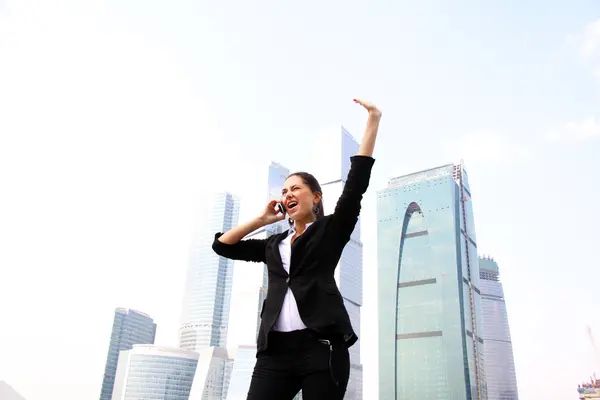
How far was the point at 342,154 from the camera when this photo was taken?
78.4m

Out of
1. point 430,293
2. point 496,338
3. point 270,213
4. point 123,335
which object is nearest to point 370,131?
point 270,213

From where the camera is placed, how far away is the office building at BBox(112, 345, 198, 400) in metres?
69.5

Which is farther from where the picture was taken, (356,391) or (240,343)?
(356,391)

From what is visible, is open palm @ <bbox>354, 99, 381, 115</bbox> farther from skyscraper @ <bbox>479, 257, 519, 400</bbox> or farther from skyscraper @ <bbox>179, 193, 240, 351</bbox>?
skyscraper @ <bbox>479, 257, 519, 400</bbox>

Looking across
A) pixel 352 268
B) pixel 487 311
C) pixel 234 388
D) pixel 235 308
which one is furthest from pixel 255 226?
pixel 487 311

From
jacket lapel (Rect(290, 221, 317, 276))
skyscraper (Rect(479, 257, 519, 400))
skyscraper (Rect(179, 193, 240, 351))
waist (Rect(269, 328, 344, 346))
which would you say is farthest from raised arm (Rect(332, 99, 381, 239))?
skyscraper (Rect(479, 257, 519, 400))

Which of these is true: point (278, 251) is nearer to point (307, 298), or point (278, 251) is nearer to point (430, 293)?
point (307, 298)

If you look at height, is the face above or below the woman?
above

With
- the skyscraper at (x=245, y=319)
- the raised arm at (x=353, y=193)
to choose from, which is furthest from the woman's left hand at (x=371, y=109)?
the skyscraper at (x=245, y=319)

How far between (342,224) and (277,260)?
29 centimetres

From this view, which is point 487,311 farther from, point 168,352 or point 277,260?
point 277,260

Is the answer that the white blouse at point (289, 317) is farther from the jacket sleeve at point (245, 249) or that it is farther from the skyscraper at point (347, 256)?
the skyscraper at point (347, 256)

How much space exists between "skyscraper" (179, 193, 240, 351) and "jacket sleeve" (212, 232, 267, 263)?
94.1 meters

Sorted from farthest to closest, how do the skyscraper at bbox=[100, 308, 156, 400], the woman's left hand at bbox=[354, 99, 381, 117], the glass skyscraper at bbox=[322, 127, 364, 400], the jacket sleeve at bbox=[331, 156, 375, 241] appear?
1. the skyscraper at bbox=[100, 308, 156, 400]
2. the glass skyscraper at bbox=[322, 127, 364, 400]
3. the woman's left hand at bbox=[354, 99, 381, 117]
4. the jacket sleeve at bbox=[331, 156, 375, 241]
